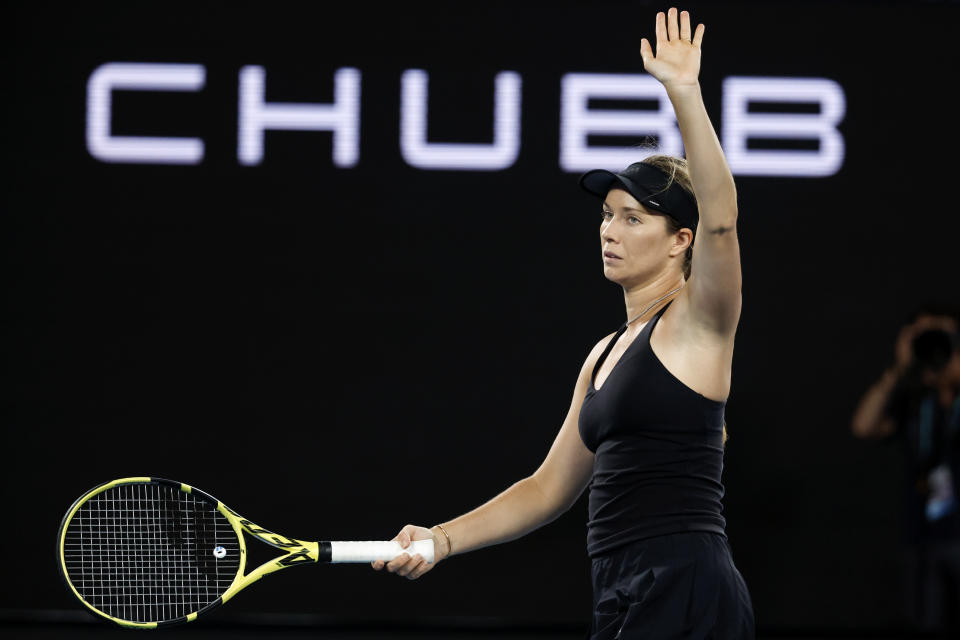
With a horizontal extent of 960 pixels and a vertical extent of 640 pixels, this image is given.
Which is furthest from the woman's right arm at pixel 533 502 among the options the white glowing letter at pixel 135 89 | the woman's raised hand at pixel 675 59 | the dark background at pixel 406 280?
the white glowing letter at pixel 135 89

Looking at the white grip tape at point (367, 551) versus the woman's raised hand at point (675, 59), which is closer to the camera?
the woman's raised hand at point (675, 59)

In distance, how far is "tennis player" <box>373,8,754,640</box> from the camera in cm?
220

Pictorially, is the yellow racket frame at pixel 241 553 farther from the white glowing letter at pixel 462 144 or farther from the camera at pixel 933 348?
Answer: the camera at pixel 933 348

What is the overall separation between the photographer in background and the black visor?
9.69ft

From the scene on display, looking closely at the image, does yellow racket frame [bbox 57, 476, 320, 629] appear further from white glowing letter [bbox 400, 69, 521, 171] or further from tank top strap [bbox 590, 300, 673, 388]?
white glowing letter [bbox 400, 69, 521, 171]

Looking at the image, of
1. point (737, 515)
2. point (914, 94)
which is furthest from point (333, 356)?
point (914, 94)

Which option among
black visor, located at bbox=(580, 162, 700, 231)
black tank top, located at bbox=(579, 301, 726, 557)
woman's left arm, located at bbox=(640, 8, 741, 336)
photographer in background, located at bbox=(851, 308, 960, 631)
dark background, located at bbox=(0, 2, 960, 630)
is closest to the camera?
woman's left arm, located at bbox=(640, 8, 741, 336)

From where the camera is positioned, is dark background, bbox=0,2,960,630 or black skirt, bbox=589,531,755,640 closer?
black skirt, bbox=589,531,755,640

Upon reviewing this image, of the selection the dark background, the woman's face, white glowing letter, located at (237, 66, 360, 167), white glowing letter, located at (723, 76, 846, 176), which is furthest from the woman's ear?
white glowing letter, located at (237, 66, 360, 167)

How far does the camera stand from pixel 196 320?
207 inches

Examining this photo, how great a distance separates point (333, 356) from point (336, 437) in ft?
1.11

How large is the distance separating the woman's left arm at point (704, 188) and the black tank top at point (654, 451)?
0.15 metres

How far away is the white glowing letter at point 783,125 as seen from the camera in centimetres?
527

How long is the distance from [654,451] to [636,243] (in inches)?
17.3
